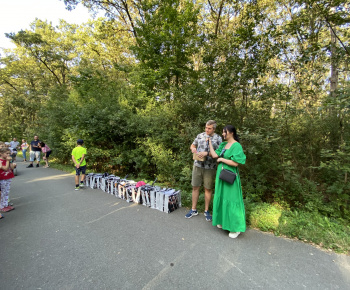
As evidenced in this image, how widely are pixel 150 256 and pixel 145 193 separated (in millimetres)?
2004

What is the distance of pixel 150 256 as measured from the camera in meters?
2.68

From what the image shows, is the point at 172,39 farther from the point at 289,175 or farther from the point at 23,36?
the point at 23,36

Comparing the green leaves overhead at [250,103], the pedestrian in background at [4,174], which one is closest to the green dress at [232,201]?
the green leaves overhead at [250,103]

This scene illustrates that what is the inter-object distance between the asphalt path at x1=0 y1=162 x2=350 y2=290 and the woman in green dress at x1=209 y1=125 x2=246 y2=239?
0.23m

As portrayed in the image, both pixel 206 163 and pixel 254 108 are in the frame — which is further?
pixel 254 108

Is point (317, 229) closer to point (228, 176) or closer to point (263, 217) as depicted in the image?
point (263, 217)

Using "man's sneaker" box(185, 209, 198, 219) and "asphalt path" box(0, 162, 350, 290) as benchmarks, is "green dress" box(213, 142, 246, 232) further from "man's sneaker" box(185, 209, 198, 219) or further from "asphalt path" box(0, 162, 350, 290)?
"man's sneaker" box(185, 209, 198, 219)

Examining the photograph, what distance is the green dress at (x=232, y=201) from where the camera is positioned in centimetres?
304

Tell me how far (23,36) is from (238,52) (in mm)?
21689

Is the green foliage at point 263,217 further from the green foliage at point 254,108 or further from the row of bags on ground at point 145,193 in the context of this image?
the row of bags on ground at point 145,193

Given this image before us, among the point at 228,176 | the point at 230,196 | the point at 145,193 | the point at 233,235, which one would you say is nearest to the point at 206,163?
the point at 228,176

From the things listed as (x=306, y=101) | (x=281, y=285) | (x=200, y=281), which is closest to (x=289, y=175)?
(x=306, y=101)

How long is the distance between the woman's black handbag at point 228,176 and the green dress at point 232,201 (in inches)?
4.1

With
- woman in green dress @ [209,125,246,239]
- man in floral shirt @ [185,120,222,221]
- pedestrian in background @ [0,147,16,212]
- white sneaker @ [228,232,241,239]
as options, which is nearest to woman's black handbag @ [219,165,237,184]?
woman in green dress @ [209,125,246,239]
